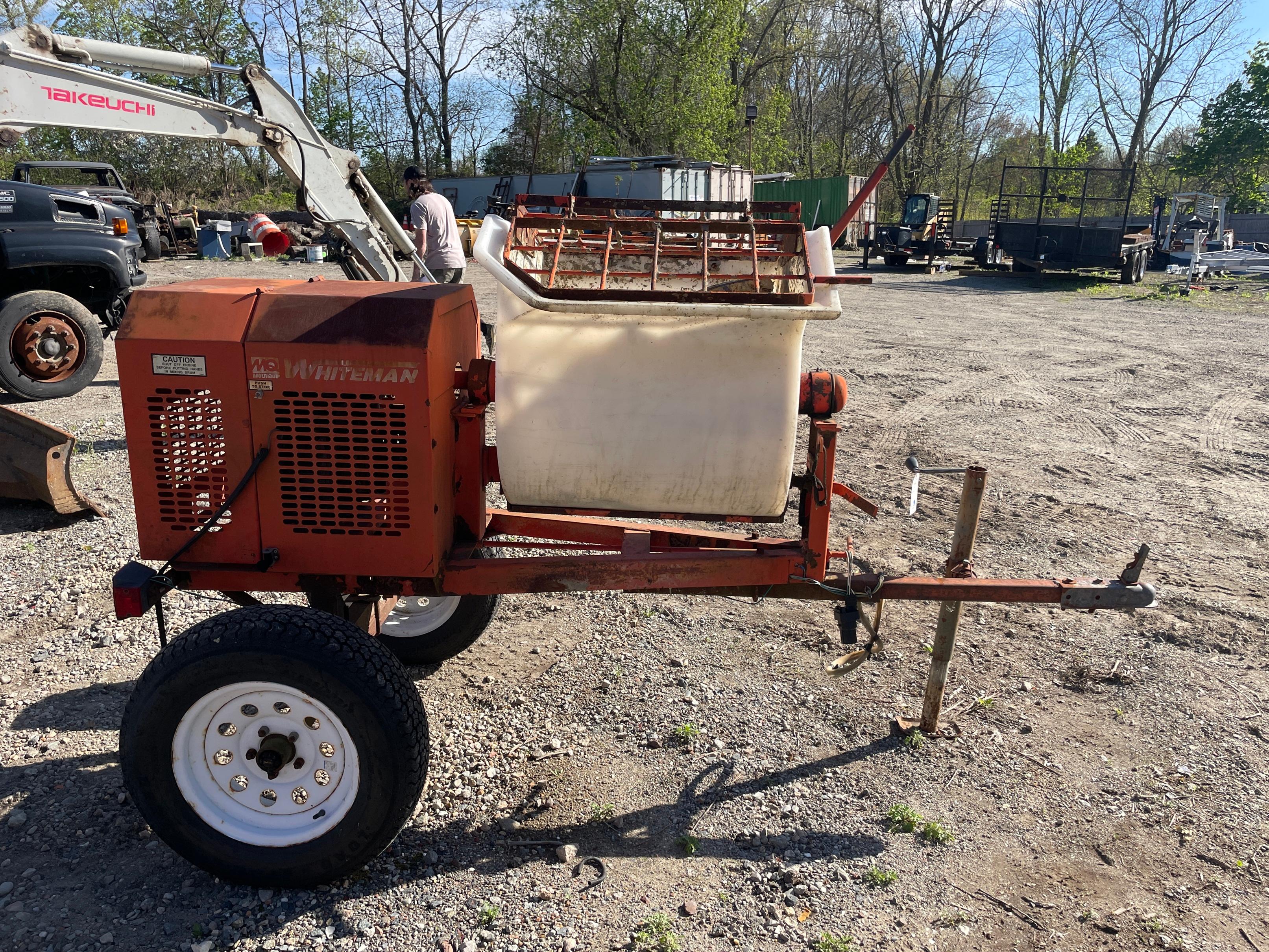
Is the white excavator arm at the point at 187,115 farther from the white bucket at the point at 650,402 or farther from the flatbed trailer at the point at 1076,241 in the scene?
the flatbed trailer at the point at 1076,241

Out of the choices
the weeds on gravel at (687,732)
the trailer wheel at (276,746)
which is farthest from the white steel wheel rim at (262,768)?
the weeds on gravel at (687,732)

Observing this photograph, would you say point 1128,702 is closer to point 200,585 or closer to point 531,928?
point 531,928

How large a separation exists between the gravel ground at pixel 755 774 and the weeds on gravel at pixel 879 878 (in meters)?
0.01

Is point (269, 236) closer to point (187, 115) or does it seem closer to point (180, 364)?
point (187, 115)

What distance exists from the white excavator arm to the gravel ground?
2.42 meters

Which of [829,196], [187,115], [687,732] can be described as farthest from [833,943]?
[829,196]

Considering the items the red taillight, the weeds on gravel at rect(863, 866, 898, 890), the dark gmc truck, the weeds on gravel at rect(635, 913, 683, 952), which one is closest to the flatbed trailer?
the dark gmc truck

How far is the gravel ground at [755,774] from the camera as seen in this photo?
2.61 metres

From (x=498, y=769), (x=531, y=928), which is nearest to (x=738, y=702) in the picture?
(x=498, y=769)

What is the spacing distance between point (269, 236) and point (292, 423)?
3329 millimetres

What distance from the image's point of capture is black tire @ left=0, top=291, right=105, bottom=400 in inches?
304

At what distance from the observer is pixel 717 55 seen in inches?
1315

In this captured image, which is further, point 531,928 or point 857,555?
point 857,555

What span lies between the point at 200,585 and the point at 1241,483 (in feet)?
22.9
